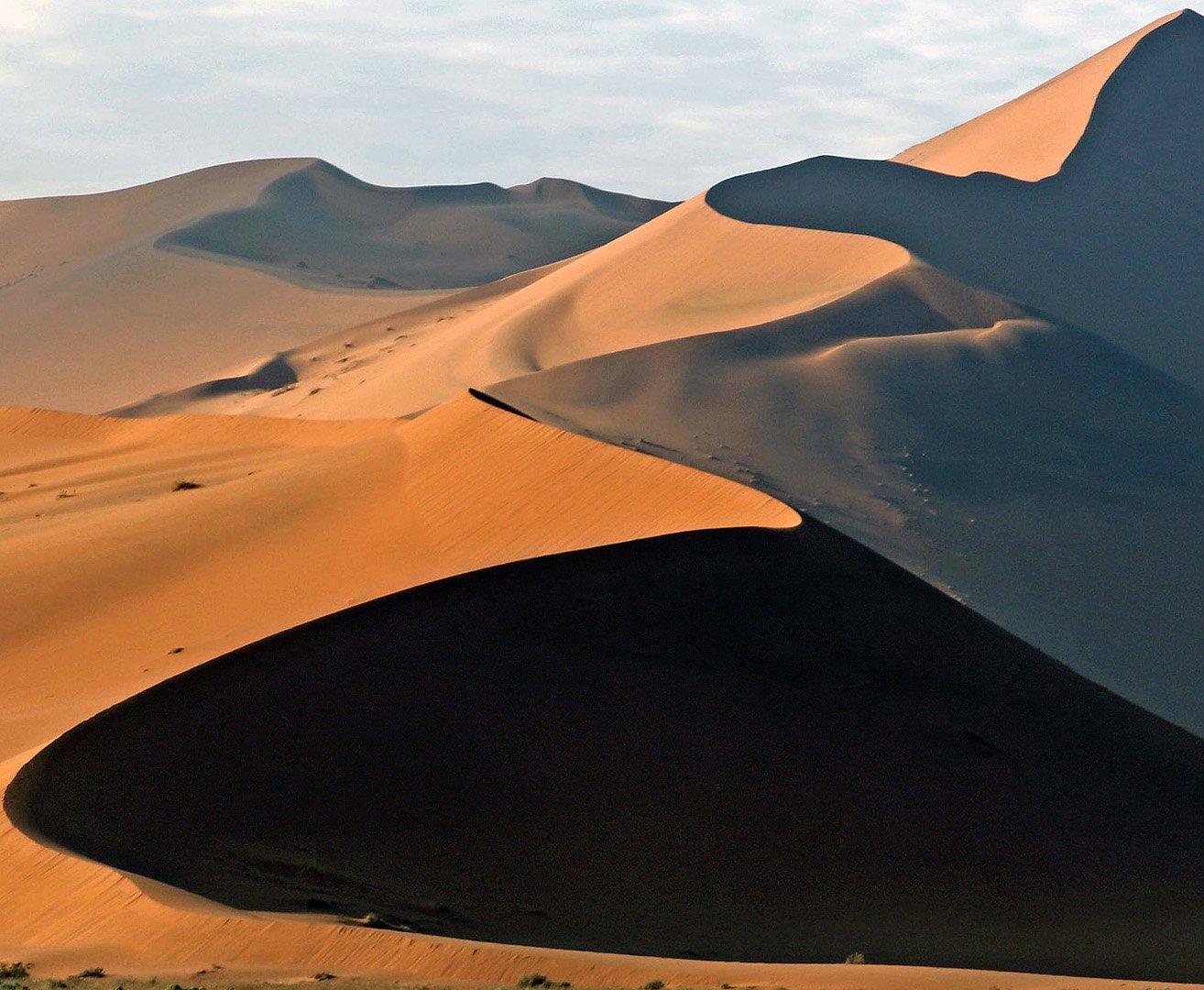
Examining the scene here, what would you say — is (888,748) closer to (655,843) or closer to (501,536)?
(655,843)

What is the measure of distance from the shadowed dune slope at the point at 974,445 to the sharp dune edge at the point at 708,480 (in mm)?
84

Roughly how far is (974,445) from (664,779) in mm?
14700

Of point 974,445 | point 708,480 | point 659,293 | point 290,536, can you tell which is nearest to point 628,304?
point 659,293

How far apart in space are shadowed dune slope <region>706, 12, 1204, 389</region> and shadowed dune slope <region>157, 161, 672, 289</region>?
40.7 metres

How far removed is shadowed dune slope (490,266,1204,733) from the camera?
22125 mm

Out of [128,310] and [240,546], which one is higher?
[128,310]

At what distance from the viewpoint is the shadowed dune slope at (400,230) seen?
283 feet

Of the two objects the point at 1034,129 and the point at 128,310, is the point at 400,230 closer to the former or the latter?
the point at 128,310

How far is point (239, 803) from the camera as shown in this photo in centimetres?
1236

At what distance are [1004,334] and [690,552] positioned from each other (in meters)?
16.4

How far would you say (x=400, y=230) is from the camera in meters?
97.4

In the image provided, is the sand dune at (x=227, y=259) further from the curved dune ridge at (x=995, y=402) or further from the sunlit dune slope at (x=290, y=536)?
the sunlit dune slope at (x=290, y=536)

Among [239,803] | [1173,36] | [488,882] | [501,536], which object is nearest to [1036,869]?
[488,882]

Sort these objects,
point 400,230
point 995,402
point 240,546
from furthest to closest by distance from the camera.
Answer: point 400,230 → point 995,402 → point 240,546
